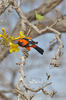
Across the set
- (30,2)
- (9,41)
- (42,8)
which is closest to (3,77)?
(30,2)

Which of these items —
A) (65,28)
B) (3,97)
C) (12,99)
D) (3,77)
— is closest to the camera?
(65,28)

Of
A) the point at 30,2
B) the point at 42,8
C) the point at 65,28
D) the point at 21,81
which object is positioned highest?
the point at 30,2

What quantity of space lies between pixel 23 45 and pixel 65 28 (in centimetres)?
176

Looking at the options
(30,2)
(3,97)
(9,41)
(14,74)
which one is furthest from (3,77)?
(9,41)

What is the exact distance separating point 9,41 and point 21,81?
23 cm

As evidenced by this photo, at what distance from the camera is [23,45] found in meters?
1.16

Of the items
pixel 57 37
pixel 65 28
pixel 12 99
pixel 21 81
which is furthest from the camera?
pixel 12 99

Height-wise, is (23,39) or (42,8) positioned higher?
(42,8)

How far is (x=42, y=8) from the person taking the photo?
2.94 m

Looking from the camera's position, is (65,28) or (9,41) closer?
(9,41)

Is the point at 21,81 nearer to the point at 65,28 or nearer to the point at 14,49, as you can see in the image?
the point at 14,49

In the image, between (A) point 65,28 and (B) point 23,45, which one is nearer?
(B) point 23,45

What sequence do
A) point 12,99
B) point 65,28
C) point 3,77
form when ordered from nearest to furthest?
point 65,28 < point 12,99 < point 3,77

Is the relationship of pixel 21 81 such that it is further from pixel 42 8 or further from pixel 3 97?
pixel 3 97
